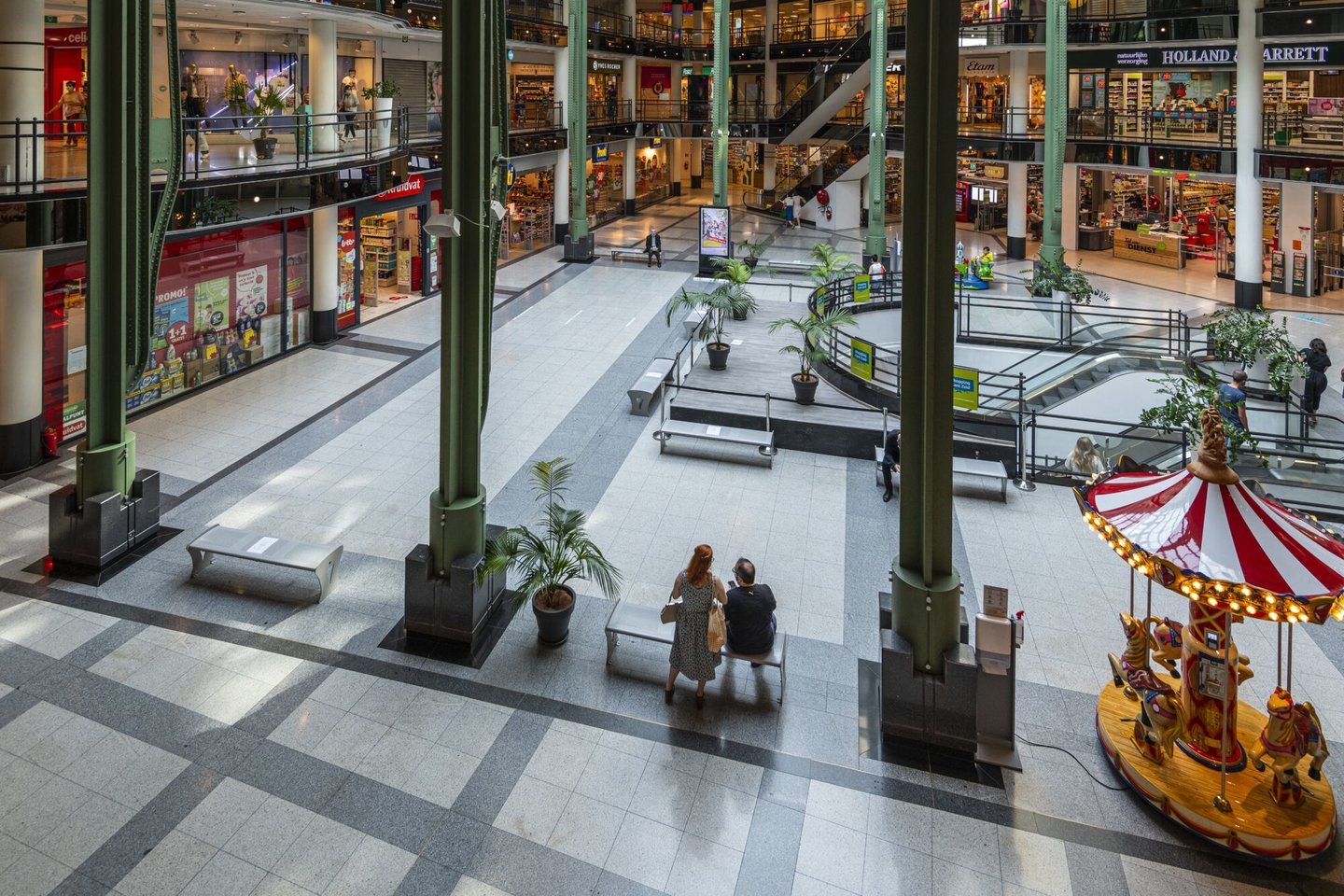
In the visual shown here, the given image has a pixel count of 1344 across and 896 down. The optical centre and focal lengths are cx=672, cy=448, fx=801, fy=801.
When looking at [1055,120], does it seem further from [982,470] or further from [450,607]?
[450,607]

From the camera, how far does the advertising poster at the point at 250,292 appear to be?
1485 centimetres

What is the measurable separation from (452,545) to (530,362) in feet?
30.8

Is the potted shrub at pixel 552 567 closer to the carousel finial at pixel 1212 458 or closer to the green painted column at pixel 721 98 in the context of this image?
the carousel finial at pixel 1212 458

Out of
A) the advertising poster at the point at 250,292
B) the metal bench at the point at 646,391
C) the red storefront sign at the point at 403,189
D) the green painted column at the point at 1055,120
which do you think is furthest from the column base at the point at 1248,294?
the advertising poster at the point at 250,292

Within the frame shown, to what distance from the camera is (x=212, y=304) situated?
Result: 14.2m

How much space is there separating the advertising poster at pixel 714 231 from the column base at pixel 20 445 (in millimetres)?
17299

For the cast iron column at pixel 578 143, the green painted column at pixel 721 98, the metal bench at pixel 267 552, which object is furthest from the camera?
the cast iron column at pixel 578 143

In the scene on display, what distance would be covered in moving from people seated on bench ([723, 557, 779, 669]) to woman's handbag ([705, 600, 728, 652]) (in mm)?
151

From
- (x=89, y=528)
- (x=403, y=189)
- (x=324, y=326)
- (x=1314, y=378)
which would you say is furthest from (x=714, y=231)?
(x=89, y=528)

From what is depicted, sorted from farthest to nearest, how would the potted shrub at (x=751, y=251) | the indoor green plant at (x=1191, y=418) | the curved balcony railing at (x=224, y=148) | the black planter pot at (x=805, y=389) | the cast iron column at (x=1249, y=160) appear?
the potted shrub at (x=751, y=251) < the cast iron column at (x=1249, y=160) < the black planter pot at (x=805, y=389) < the curved balcony railing at (x=224, y=148) < the indoor green plant at (x=1191, y=418)

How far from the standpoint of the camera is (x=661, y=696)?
21.5 ft

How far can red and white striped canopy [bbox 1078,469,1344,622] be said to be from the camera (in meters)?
4.89

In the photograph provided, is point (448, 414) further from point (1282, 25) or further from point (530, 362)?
point (1282, 25)

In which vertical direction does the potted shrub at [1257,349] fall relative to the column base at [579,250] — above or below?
below
